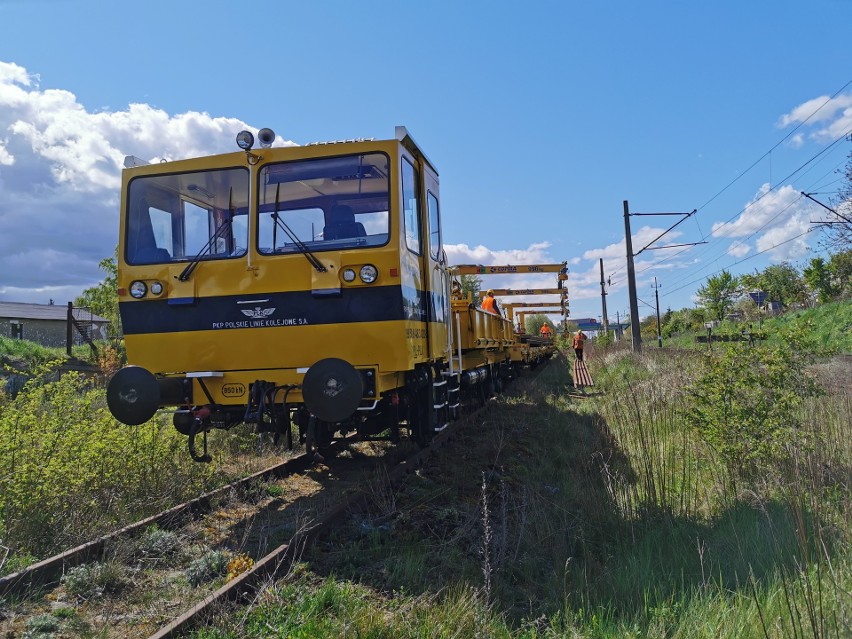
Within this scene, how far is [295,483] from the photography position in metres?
6.97

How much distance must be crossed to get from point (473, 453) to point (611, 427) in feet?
7.39

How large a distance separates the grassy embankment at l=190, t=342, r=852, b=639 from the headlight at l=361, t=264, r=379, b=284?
2003mm

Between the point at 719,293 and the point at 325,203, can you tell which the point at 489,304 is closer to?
the point at 325,203

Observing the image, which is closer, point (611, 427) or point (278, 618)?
point (278, 618)

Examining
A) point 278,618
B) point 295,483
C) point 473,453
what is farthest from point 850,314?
point 278,618

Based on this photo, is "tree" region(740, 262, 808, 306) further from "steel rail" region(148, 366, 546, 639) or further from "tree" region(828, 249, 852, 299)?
"steel rail" region(148, 366, 546, 639)

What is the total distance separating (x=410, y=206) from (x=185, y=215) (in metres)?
2.31

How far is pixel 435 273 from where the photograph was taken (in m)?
7.48

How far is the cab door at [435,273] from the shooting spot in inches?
275

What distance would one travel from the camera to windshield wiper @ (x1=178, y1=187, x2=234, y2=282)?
5922mm

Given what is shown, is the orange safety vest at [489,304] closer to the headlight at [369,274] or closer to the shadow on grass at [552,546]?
the shadow on grass at [552,546]

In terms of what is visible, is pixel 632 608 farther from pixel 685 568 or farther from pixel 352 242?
pixel 352 242

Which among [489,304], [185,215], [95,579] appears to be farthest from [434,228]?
[489,304]

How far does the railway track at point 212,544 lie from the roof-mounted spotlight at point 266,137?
10.9 ft
